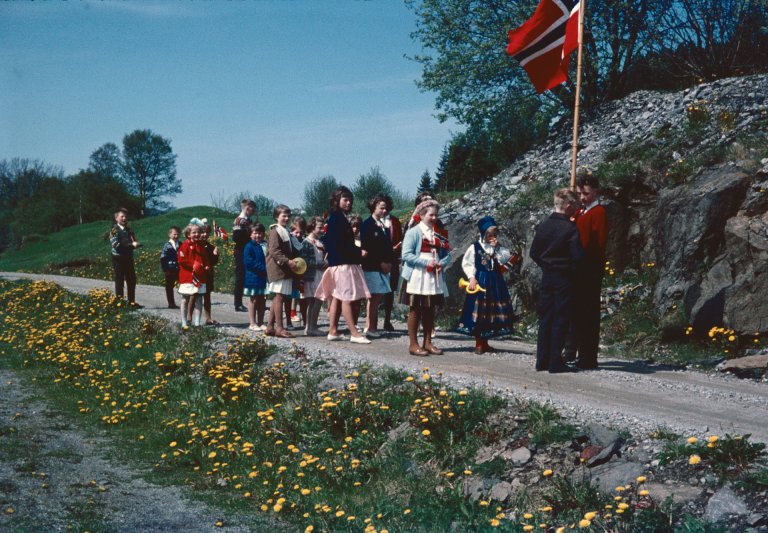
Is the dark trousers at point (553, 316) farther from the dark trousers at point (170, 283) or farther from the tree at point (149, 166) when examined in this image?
the tree at point (149, 166)

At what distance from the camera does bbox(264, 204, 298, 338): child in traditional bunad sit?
37.4ft

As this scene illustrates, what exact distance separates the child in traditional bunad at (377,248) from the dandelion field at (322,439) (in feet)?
7.27

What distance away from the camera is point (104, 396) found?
9.71 meters

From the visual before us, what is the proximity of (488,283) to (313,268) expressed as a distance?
3.73m

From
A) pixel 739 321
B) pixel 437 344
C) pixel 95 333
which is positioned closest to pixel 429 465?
pixel 437 344

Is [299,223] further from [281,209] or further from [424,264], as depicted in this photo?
[424,264]

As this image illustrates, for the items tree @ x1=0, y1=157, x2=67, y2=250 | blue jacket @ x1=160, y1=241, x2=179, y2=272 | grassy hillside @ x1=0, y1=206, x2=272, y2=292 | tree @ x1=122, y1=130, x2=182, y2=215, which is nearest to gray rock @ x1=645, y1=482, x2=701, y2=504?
blue jacket @ x1=160, y1=241, x2=179, y2=272

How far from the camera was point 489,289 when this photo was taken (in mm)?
9680

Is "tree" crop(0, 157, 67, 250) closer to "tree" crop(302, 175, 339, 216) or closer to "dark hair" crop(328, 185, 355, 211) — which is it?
"tree" crop(302, 175, 339, 216)

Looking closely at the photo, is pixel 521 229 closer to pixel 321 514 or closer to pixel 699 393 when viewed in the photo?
pixel 699 393

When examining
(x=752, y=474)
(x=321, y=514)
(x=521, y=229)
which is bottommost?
(x=321, y=514)

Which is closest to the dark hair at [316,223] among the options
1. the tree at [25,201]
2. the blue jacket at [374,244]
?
the blue jacket at [374,244]

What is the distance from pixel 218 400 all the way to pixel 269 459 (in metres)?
2.05

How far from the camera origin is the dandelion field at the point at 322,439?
5066mm
